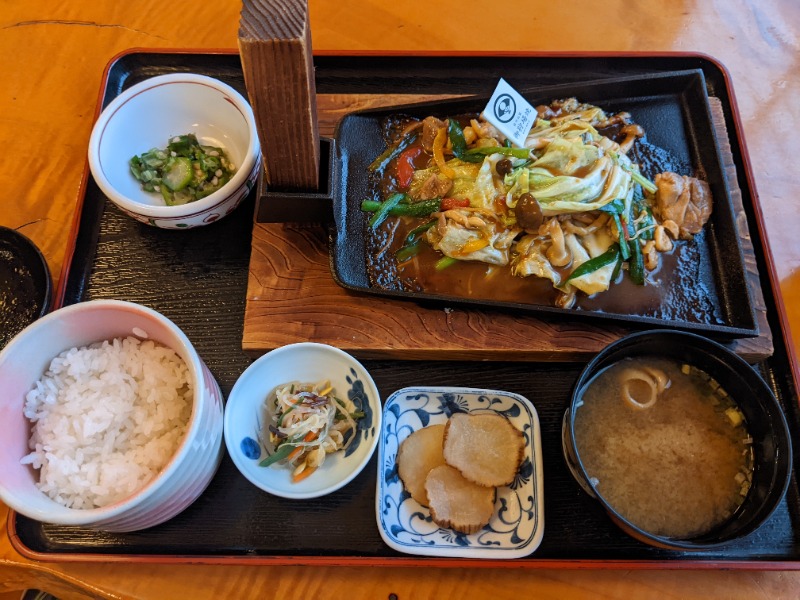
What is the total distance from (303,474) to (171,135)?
1436mm

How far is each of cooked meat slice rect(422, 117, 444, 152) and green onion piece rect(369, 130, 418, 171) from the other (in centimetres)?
6

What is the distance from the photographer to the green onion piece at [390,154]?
230 centimetres

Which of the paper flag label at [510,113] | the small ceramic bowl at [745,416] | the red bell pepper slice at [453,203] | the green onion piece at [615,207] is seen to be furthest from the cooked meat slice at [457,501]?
the paper flag label at [510,113]

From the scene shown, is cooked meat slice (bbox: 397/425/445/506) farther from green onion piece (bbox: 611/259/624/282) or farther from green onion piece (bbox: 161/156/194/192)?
green onion piece (bbox: 161/156/194/192)

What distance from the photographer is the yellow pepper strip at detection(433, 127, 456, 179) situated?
2.27 meters

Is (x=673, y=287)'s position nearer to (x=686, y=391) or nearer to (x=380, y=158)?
(x=686, y=391)

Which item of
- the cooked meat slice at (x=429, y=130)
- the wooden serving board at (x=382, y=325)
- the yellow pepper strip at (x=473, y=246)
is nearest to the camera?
the wooden serving board at (x=382, y=325)

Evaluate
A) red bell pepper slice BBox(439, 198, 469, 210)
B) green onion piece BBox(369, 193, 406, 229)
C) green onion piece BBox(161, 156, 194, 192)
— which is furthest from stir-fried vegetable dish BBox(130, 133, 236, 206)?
red bell pepper slice BBox(439, 198, 469, 210)

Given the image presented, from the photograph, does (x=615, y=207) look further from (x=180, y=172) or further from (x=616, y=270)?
(x=180, y=172)

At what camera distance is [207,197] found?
79.0 inches

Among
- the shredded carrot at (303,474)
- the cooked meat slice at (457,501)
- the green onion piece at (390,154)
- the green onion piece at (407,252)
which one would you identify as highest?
the green onion piece at (390,154)

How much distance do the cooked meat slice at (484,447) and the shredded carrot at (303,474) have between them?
41 cm

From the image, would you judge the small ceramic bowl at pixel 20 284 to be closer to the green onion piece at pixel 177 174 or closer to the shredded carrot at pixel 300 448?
the green onion piece at pixel 177 174

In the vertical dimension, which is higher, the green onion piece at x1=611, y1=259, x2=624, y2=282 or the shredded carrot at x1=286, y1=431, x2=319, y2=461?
the green onion piece at x1=611, y1=259, x2=624, y2=282
